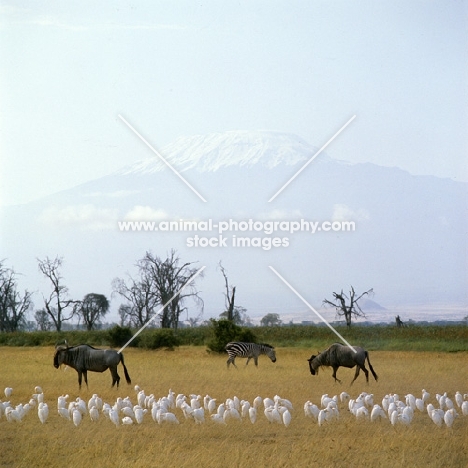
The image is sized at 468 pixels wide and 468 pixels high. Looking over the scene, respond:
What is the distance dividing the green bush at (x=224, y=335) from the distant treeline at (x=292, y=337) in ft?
0.68

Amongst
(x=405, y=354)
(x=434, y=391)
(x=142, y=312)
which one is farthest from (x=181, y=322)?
(x=434, y=391)

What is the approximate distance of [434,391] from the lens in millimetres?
17781

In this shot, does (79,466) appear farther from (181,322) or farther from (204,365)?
(181,322)

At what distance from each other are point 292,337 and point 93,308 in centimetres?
1722

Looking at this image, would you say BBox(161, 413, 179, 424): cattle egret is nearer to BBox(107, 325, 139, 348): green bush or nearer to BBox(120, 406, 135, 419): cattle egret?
BBox(120, 406, 135, 419): cattle egret

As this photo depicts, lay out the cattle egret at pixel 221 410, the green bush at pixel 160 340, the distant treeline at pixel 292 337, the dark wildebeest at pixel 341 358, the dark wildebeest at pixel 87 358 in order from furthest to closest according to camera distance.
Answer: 1. the distant treeline at pixel 292 337
2. the green bush at pixel 160 340
3. the dark wildebeest at pixel 341 358
4. the dark wildebeest at pixel 87 358
5. the cattle egret at pixel 221 410

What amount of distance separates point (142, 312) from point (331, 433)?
32.1 meters

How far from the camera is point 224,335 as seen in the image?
29.2m

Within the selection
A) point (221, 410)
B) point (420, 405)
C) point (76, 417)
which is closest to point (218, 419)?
point (221, 410)

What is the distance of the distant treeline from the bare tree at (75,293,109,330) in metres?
8.78

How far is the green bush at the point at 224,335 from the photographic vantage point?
2914cm

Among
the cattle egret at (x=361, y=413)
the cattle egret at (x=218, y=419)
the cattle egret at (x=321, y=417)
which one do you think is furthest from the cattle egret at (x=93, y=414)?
the cattle egret at (x=361, y=413)

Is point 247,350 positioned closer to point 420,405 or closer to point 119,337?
point 119,337

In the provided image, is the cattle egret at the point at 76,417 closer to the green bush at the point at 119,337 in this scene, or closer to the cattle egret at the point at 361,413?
the cattle egret at the point at 361,413
